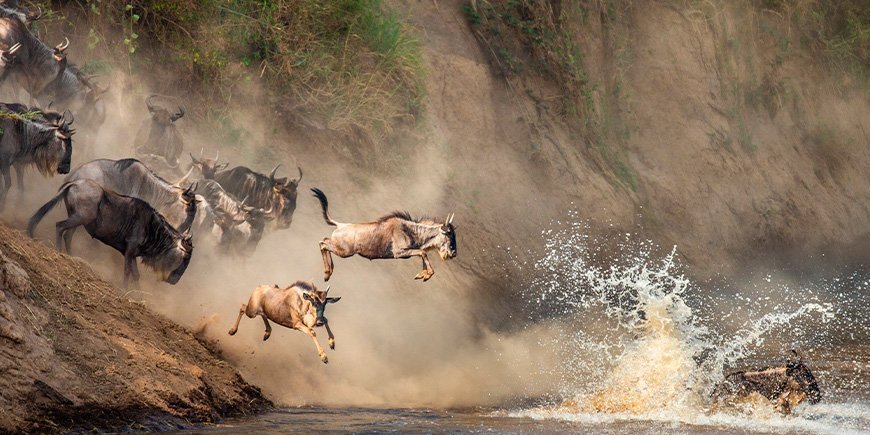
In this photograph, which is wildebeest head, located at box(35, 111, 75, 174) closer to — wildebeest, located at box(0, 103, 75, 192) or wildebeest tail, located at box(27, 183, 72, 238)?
wildebeest, located at box(0, 103, 75, 192)

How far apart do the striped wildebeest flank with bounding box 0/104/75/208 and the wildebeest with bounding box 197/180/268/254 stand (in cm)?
196

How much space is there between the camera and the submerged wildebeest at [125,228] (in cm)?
1139

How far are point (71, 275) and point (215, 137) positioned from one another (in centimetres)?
598

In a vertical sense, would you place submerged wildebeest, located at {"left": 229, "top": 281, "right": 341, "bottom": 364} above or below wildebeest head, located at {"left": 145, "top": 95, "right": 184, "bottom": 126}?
below

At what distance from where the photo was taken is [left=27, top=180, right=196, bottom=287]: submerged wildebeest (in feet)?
37.4

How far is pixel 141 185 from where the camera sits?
12.7 meters

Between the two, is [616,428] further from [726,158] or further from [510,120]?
[726,158]

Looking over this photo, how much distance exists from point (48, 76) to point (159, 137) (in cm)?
164

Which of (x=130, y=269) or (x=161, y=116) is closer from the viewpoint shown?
(x=130, y=269)

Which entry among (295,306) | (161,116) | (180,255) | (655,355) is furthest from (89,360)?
(655,355)

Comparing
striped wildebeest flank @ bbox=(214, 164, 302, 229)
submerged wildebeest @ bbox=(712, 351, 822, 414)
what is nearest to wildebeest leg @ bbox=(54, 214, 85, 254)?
striped wildebeest flank @ bbox=(214, 164, 302, 229)

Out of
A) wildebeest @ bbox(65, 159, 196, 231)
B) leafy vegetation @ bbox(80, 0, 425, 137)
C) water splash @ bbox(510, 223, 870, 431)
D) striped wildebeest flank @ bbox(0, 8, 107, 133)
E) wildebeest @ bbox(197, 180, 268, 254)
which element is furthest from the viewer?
leafy vegetation @ bbox(80, 0, 425, 137)

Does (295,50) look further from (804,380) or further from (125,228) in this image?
(804,380)

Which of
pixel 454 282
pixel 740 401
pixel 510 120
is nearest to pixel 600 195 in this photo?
pixel 510 120
